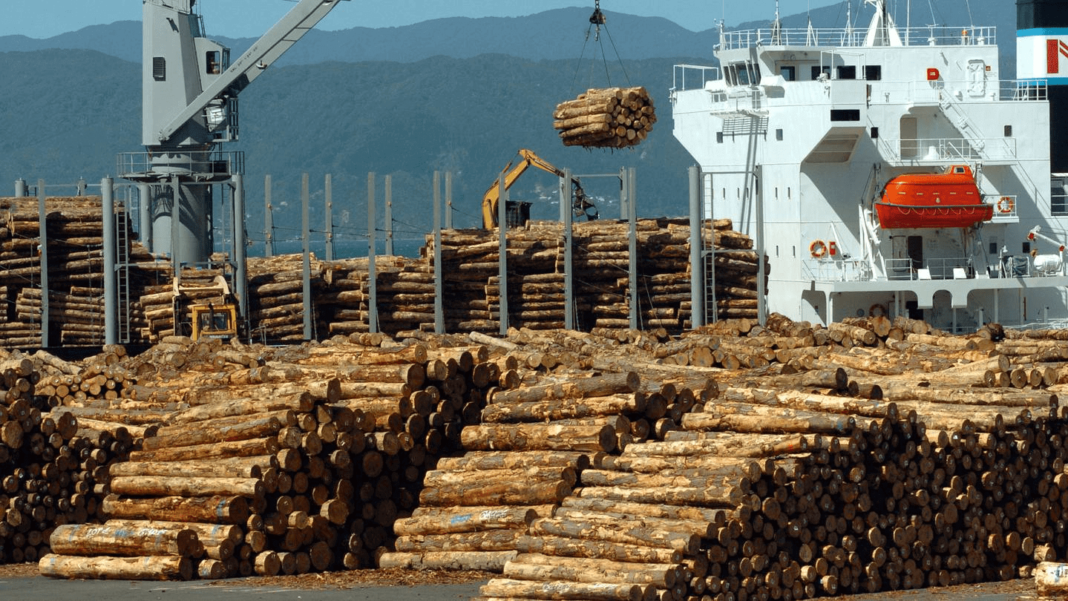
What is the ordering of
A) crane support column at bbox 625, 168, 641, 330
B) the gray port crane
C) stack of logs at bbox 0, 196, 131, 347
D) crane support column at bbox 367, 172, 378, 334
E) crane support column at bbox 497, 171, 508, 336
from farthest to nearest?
the gray port crane, stack of logs at bbox 0, 196, 131, 347, crane support column at bbox 625, 168, 641, 330, crane support column at bbox 497, 171, 508, 336, crane support column at bbox 367, 172, 378, 334

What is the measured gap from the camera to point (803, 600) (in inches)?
685

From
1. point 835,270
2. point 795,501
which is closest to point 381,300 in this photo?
point 835,270

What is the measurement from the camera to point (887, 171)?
4381 cm

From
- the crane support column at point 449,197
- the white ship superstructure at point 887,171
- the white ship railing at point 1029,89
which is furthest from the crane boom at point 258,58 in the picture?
the white ship railing at point 1029,89

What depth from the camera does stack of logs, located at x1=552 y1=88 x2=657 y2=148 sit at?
40.1 m

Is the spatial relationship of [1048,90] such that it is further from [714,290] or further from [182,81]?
[182,81]

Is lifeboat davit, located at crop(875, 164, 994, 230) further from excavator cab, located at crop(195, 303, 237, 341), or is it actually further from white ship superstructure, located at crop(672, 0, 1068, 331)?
excavator cab, located at crop(195, 303, 237, 341)

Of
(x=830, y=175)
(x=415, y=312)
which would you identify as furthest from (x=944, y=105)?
(x=415, y=312)

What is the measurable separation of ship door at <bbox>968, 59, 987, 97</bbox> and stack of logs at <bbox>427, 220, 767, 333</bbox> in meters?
8.94

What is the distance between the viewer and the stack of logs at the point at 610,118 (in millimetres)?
40094

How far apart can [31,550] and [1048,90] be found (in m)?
38.7

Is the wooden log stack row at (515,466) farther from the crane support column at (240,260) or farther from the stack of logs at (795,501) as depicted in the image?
the crane support column at (240,260)

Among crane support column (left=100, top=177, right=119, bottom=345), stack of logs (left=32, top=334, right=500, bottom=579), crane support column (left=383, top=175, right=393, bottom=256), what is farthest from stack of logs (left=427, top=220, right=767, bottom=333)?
stack of logs (left=32, top=334, right=500, bottom=579)

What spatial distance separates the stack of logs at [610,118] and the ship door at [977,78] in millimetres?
8893
